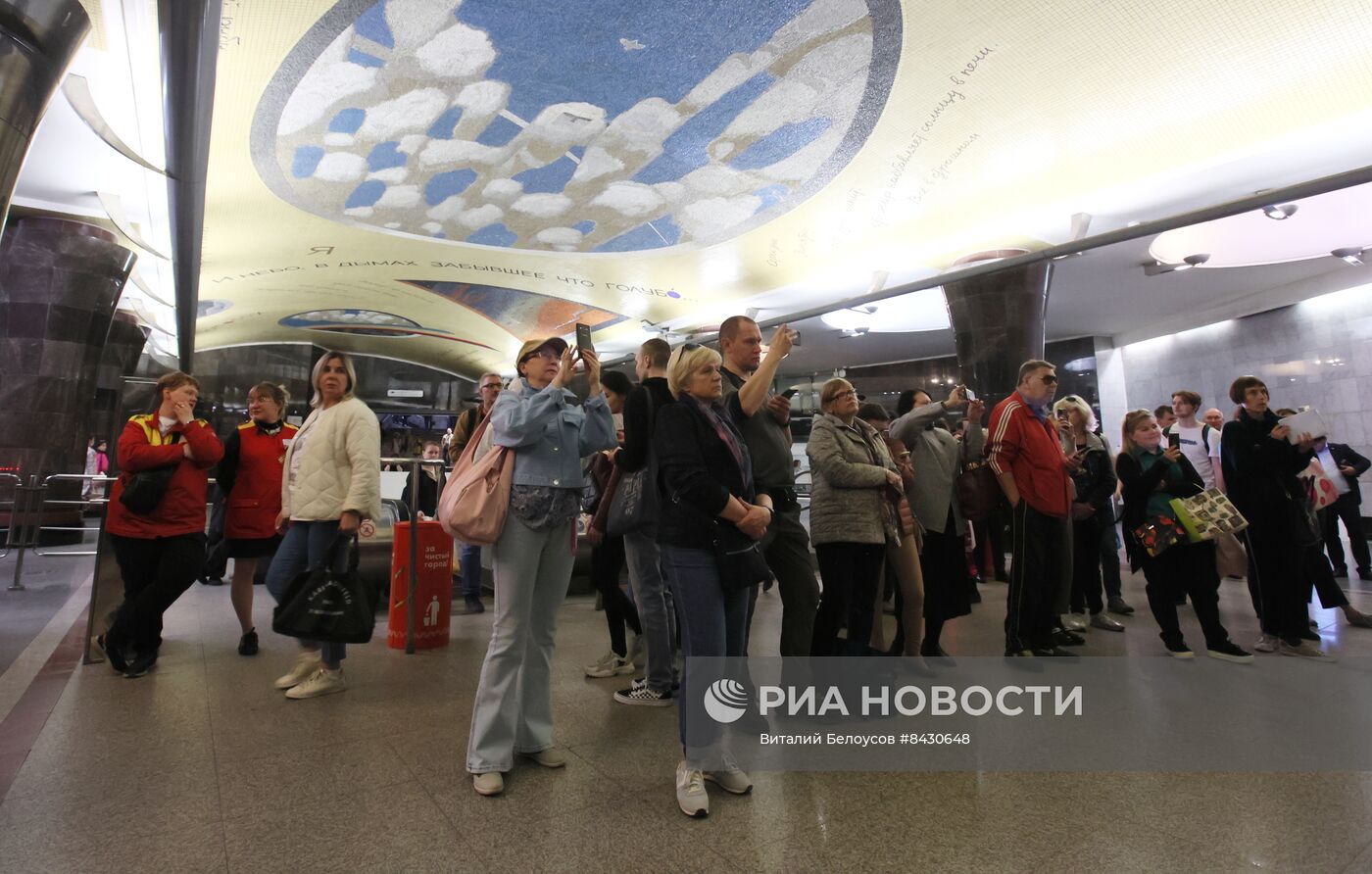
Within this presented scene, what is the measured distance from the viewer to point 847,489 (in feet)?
10.0

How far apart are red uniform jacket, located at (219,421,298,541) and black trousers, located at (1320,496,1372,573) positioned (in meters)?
8.06

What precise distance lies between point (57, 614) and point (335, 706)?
382cm

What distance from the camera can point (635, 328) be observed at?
1922 centimetres

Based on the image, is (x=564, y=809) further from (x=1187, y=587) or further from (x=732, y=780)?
(x=1187, y=587)

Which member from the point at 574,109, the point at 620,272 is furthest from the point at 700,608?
the point at 620,272

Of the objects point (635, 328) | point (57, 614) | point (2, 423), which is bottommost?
point (57, 614)

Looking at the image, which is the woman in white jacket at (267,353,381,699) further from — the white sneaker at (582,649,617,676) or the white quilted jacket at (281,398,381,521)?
the white sneaker at (582,649,617,676)

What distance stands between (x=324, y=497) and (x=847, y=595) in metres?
2.39

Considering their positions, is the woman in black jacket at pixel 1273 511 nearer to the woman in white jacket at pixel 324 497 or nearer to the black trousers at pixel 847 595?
the black trousers at pixel 847 595

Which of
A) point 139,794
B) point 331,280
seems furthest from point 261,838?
point 331,280

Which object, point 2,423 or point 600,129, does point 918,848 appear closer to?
point 600,129

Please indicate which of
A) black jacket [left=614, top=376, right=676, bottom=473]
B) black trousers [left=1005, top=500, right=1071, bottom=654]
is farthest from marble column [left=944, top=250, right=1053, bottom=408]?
black jacket [left=614, top=376, right=676, bottom=473]

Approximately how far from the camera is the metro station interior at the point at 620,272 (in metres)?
2.03

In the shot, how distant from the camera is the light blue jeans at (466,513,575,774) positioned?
7.48 feet
